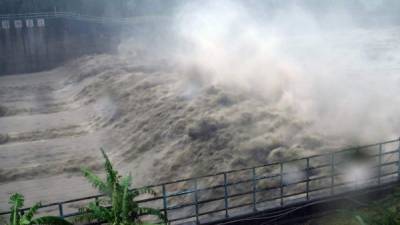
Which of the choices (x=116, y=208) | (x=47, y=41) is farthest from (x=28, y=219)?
(x=47, y=41)

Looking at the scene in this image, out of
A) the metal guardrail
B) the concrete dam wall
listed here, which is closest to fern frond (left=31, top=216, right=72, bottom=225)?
the metal guardrail

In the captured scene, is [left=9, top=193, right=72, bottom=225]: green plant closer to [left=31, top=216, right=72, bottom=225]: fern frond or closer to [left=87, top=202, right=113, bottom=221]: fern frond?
[left=31, top=216, right=72, bottom=225]: fern frond

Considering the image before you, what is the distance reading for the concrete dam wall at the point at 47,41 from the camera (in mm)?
37469

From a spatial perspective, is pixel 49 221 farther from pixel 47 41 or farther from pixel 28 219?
pixel 47 41

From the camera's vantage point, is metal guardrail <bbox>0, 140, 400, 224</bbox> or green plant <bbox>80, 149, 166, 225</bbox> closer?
green plant <bbox>80, 149, 166, 225</bbox>

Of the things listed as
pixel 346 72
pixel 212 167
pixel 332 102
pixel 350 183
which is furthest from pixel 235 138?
pixel 346 72

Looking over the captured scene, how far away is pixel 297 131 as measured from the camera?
1623cm

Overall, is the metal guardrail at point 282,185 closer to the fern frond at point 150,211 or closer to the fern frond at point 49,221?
the fern frond at point 150,211

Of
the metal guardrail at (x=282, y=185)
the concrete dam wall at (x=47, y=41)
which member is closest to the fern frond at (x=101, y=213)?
the metal guardrail at (x=282, y=185)

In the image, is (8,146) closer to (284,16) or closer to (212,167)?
(212,167)

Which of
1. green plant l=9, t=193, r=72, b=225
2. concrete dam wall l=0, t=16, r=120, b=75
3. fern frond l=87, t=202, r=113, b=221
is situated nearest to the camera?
green plant l=9, t=193, r=72, b=225

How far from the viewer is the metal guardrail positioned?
9289mm

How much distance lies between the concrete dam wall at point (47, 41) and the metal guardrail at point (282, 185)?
2516 centimetres

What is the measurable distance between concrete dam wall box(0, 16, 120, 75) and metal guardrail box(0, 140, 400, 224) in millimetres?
25160
